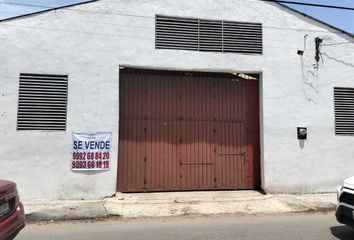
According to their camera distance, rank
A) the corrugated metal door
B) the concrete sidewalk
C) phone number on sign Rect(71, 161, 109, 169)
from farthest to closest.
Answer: the corrugated metal door
phone number on sign Rect(71, 161, 109, 169)
the concrete sidewalk

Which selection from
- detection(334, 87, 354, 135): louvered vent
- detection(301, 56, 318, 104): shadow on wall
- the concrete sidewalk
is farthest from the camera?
detection(334, 87, 354, 135): louvered vent

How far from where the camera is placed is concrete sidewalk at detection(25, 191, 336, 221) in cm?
1052

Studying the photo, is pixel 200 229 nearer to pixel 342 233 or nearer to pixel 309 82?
pixel 342 233

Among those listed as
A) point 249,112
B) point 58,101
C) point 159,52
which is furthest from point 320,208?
point 58,101

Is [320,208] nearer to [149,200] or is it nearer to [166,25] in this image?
[149,200]

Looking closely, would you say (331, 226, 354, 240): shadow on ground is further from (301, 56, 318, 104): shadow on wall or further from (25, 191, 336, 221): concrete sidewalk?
(301, 56, 318, 104): shadow on wall

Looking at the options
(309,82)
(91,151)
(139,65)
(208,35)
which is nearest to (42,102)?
(91,151)

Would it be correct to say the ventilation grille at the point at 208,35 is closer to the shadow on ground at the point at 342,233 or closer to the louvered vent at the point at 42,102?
the louvered vent at the point at 42,102

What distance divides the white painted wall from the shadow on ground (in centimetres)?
412

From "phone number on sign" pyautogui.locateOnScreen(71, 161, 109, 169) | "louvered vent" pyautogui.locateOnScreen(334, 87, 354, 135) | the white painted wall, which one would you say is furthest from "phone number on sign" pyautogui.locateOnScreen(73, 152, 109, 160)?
"louvered vent" pyautogui.locateOnScreen(334, 87, 354, 135)

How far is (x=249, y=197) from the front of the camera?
1251 cm

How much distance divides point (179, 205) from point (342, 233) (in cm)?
419

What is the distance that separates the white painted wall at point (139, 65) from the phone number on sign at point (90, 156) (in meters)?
0.23

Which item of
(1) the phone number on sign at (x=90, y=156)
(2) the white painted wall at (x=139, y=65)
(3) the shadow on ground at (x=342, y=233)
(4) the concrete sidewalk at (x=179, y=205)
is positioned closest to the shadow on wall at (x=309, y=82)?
(2) the white painted wall at (x=139, y=65)
